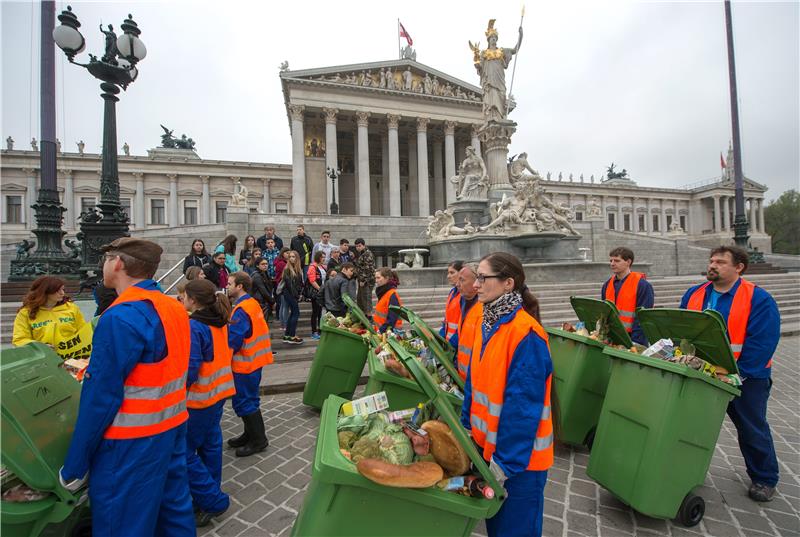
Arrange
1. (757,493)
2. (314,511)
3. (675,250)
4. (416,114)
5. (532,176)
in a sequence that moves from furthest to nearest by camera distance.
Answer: (416,114)
(675,250)
(532,176)
(757,493)
(314,511)

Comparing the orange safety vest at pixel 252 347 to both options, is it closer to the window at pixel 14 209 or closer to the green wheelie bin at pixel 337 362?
the green wheelie bin at pixel 337 362

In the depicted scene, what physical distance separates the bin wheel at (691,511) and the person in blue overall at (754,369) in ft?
2.32

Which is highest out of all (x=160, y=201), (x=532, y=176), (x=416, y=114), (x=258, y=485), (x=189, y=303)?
(x=416, y=114)

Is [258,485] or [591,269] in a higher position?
[591,269]

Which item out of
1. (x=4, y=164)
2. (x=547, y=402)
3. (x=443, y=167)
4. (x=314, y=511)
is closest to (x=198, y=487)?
(x=314, y=511)

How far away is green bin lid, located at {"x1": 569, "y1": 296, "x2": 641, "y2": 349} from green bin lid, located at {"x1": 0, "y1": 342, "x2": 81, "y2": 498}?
13.4 feet

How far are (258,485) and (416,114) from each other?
4022 centimetres

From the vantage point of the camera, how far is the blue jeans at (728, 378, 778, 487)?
314cm

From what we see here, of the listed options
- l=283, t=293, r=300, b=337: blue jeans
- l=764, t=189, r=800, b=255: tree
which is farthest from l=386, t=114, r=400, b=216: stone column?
l=764, t=189, r=800, b=255: tree

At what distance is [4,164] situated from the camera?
41.2 meters

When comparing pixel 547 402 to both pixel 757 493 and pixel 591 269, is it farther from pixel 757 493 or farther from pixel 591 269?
pixel 591 269

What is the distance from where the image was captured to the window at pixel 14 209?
137 ft

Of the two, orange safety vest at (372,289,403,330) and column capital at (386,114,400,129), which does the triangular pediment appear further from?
orange safety vest at (372,289,403,330)

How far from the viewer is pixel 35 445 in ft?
6.24
